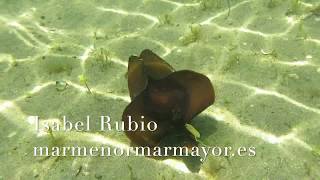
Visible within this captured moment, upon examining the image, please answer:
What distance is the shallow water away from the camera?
371cm

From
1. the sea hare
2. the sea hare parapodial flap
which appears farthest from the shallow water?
the sea hare parapodial flap

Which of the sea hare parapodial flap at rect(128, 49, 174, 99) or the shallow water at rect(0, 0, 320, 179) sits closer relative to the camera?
the shallow water at rect(0, 0, 320, 179)

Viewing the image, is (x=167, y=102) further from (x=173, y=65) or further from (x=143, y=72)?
(x=173, y=65)

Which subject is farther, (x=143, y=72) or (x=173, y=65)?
(x=173, y=65)

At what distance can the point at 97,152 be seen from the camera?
3.84 metres

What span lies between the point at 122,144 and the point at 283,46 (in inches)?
94.0

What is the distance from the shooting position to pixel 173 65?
15.8ft

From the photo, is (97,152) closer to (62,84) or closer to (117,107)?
(117,107)

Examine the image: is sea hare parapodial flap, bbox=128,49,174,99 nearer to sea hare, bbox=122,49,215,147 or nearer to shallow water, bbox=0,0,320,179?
sea hare, bbox=122,49,215,147

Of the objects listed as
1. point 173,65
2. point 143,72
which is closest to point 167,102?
point 143,72

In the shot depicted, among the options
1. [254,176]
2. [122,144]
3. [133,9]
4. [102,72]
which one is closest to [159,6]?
[133,9]

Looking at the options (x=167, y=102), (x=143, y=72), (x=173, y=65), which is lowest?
(x=173, y=65)

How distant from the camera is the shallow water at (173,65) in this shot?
371cm

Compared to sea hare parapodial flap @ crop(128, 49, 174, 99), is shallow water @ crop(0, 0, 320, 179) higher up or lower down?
Result: lower down
